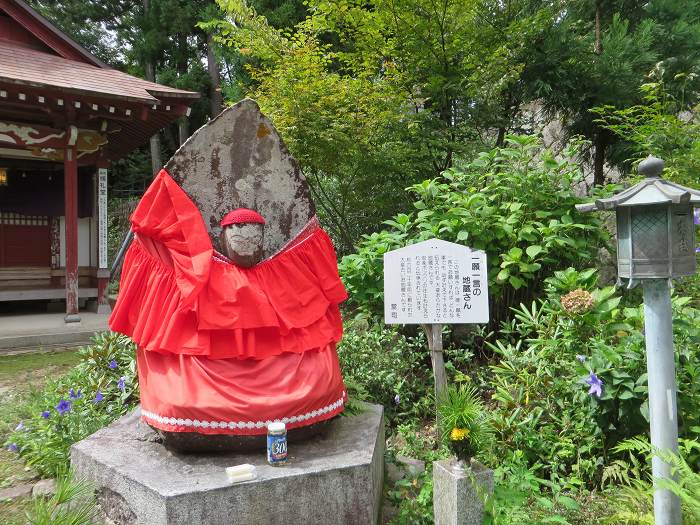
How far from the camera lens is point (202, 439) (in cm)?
222

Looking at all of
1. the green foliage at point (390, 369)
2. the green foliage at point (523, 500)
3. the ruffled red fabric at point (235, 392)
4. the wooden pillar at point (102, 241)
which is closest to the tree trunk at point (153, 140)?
the wooden pillar at point (102, 241)

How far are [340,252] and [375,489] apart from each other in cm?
525

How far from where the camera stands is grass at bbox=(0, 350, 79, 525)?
250cm

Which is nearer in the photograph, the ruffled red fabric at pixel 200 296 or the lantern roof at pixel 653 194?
the lantern roof at pixel 653 194

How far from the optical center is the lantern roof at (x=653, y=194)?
1.86 m

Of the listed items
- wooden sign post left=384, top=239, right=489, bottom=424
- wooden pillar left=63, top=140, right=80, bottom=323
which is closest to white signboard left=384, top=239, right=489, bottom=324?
wooden sign post left=384, top=239, right=489, bottom=424

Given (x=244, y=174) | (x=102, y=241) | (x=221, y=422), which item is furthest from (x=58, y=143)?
(x=221, y=422)

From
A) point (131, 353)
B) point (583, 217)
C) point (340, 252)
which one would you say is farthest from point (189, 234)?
point (340, 252)

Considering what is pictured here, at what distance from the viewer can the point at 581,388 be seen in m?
2.61

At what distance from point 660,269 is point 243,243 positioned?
178cm

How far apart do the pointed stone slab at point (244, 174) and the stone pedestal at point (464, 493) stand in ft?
4.70

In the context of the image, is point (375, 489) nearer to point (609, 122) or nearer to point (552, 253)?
point (552, 253)

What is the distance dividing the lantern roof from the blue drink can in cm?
155

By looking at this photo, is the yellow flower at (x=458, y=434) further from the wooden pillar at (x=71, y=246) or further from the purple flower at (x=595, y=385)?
the wooden pillar at (x=71, y=246)
